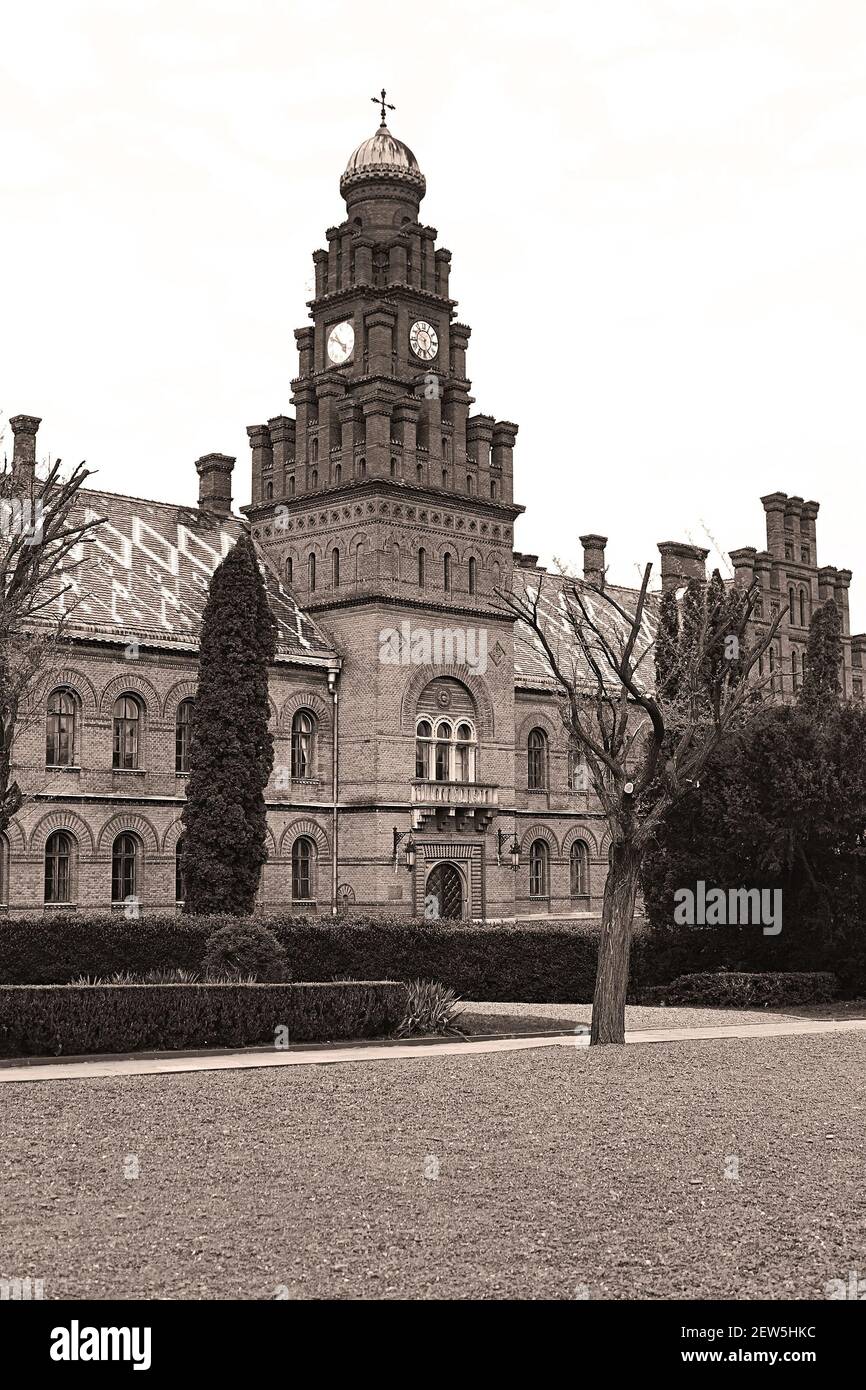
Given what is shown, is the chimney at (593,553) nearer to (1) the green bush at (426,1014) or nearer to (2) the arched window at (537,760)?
(2) the arched window at (537,760)

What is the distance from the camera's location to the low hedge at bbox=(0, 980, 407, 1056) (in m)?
22.0

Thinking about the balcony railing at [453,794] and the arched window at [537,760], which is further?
the arched window at [537,760]

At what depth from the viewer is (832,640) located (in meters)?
50.2

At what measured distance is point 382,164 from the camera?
5212cm

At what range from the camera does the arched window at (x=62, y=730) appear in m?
42.8

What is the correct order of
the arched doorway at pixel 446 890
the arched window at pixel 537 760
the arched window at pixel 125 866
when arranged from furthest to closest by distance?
the arched window at pixel 537 760
the arched doorway at pixel 446 890
the arched window at pixel 125 866

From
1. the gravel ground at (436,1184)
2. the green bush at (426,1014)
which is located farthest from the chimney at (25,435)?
the gravel ground at (436,1184)

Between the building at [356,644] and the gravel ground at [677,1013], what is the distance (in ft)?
46.5

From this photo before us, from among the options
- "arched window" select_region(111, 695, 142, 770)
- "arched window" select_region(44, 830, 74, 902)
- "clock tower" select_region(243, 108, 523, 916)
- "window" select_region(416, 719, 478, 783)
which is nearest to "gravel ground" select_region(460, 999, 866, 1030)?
"arched window" select_region(44, 830, 74, 902)

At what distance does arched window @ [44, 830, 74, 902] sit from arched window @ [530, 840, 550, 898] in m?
16.8

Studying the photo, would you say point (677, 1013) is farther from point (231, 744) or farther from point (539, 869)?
point (539, 869)

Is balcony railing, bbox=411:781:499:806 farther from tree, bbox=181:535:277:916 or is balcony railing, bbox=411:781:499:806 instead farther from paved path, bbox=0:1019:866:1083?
paved path, bbox=0:1019:866:1083

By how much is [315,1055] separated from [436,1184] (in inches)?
387

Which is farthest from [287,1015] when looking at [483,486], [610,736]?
[483,486]
